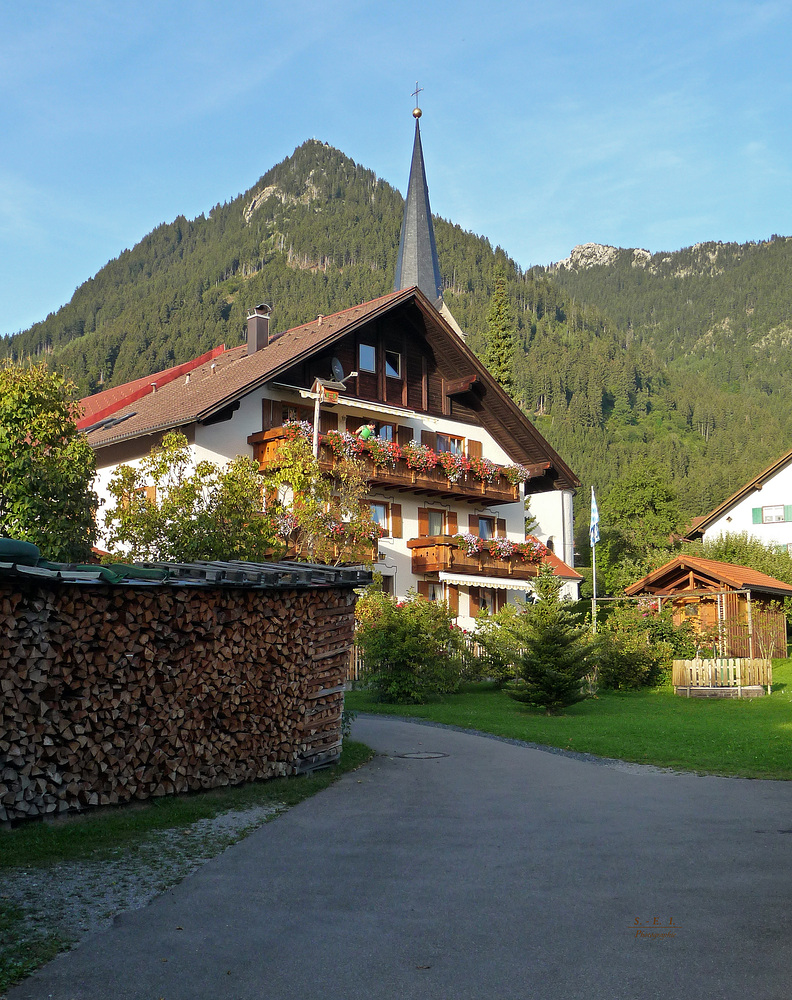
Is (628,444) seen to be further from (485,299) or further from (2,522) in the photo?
(2,522)

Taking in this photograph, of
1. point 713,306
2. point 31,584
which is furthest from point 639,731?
point 713,306

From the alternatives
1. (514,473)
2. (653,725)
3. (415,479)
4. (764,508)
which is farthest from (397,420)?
(764,508)

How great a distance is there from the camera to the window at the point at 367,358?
37156 mm

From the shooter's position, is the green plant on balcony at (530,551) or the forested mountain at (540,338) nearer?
the green plant on balcony at (530,551)

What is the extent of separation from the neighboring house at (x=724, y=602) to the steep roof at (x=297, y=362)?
28.8 ft

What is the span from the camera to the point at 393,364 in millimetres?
38781

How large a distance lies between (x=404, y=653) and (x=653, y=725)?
6.78m

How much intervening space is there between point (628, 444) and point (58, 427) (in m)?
107

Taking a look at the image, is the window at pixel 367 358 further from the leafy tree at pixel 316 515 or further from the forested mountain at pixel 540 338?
the forested mountain at pixel 540 338

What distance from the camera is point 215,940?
612 centimetres

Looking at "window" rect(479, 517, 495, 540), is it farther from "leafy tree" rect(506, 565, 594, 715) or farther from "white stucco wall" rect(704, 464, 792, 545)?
"leafy tree" rect(506, 565, 594, 715)

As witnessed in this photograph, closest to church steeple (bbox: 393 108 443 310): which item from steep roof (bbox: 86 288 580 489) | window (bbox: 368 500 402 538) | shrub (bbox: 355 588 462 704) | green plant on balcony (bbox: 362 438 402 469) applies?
steep roof (bbox: 86 288 580 489)

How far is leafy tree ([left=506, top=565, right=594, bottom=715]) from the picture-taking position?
2127cm

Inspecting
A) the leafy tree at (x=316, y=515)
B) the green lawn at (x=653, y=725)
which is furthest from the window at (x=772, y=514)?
the leafy tree at (x=316, y=515)
